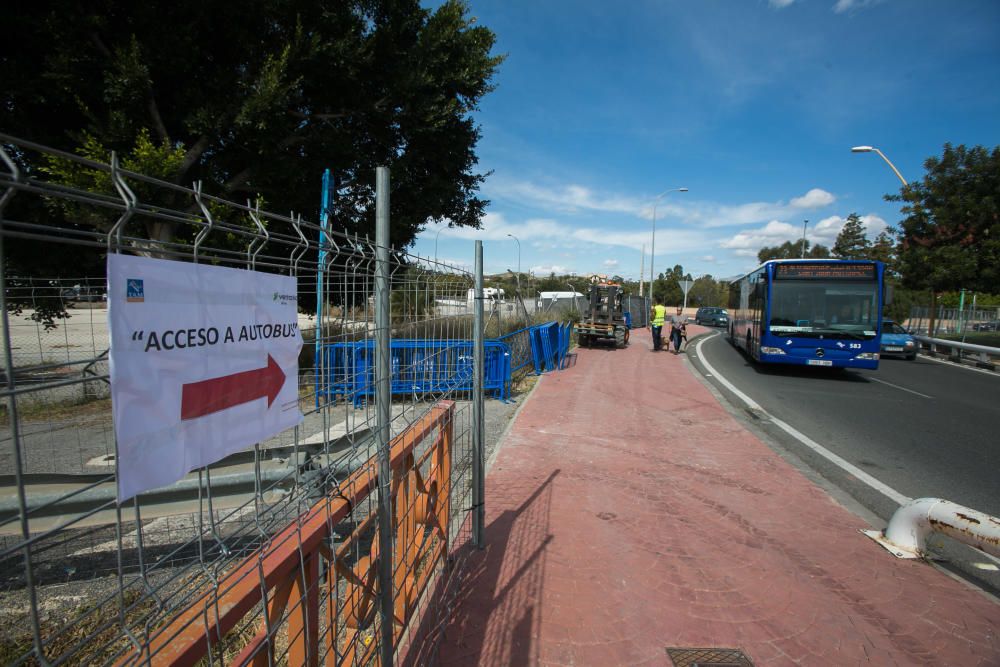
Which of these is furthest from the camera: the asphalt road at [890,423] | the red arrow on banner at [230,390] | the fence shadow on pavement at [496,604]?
the asphalt road at [890,423]

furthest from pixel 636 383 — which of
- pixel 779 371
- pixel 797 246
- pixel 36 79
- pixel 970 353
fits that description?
pixel 797 246

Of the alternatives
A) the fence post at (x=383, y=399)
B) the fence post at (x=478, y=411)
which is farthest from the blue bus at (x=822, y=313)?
the fence post at (x=383, y=399)

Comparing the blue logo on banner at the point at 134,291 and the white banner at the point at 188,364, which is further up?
the blue logo on banner at the point at 134,291

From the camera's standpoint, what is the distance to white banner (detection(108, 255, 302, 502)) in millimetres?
958

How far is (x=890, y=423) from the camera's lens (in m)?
7.61

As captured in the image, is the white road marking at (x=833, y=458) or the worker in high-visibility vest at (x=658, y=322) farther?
the worker in high-visibility vest at (x=658, y=322)

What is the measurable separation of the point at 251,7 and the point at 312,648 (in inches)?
391

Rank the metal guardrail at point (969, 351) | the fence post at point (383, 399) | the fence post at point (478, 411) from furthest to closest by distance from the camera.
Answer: the metal guardrail at point (969, 351), the fence post at point (478, 411), the fence post at point (383, 399)

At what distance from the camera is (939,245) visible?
62.1 ft

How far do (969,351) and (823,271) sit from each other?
11.1 m

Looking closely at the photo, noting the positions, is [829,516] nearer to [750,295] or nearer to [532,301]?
[750,295]

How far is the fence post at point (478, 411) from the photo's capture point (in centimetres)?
313

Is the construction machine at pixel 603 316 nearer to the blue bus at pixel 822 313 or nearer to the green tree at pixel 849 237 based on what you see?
the blue bus at pixel 822 313

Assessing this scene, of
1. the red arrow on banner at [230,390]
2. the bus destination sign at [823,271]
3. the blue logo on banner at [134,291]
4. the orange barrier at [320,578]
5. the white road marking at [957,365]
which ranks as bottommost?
the white road marking at [957,365]
